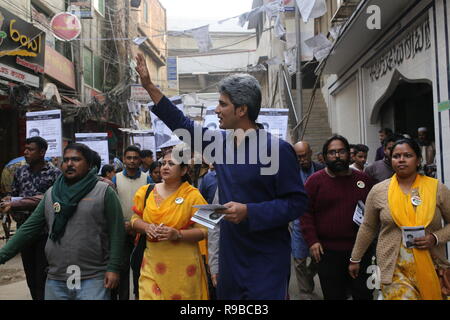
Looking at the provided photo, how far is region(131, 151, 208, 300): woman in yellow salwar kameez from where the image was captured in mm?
3549

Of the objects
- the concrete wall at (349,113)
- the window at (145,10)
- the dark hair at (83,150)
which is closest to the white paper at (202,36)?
the concrete wall at (349,113)

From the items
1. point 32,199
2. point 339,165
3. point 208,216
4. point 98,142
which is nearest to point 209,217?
point 208,216

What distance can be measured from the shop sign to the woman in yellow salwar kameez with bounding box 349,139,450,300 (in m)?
10.6

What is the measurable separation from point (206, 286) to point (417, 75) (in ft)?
17.2

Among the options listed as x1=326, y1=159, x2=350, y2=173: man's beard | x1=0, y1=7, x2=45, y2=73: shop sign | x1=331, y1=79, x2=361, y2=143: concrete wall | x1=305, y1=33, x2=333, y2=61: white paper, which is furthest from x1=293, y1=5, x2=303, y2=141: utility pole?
x1=326, y1=159, x2=350, y2=173: man's beard

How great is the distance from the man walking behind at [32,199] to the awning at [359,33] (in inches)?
209

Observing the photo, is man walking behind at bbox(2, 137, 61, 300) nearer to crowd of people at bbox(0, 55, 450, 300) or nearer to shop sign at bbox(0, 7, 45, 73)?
crowd of people at bbox(0, 55, 450, 300)

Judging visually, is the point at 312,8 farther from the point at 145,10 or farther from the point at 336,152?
the point at 145,10

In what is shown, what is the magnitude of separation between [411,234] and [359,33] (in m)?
6.62

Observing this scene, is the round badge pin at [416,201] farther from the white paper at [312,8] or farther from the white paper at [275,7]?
the white paper at [275,7]

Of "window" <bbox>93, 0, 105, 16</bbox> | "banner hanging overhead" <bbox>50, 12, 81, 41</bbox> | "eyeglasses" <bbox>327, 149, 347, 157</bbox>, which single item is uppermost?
"window" <bbox>93, 0, 105, 16</bbox>

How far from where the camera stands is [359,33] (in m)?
9.10

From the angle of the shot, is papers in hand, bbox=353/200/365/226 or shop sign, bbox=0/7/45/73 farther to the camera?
shop sign, bbox=0/7/45/73

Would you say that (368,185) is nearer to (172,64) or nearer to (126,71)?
(126,71)
